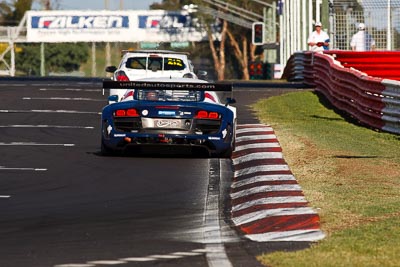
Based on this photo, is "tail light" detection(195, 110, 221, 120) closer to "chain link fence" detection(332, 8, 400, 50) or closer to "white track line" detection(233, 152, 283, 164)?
"white track line" detection(233, 152, 283, 164)

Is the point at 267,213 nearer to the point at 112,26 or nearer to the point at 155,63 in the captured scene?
the point at 155,63

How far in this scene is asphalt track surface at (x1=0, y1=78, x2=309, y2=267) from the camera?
9586 mm

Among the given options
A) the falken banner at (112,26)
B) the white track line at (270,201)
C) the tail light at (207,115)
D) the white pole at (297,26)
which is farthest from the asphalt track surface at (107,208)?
the falken banner at (112,26)

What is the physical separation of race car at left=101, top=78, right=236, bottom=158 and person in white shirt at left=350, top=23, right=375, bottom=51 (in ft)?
53.9

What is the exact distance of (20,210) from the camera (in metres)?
12.4

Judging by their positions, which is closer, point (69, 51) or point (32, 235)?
point (32, 235)

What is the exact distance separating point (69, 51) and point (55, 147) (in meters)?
107

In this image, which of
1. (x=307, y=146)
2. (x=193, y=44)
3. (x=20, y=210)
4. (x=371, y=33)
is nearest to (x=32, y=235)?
(x=20, y=210)

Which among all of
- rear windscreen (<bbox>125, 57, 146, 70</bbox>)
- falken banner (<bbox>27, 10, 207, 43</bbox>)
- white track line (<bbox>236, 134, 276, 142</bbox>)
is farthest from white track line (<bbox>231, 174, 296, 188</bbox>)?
falken banner (<bbox>27, 10, 207, 43</bbox>)

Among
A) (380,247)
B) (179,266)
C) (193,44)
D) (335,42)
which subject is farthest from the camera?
(193,44)

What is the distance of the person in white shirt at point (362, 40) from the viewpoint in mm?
33844

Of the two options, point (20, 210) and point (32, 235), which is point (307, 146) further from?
point (32, 235)

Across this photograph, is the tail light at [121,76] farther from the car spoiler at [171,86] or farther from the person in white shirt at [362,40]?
the car spoiler at [171,86]

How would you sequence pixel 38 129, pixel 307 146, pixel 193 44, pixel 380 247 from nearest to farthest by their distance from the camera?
pixel 380 247
pixel 307 146
pixel 38 129
pixel 193 44
